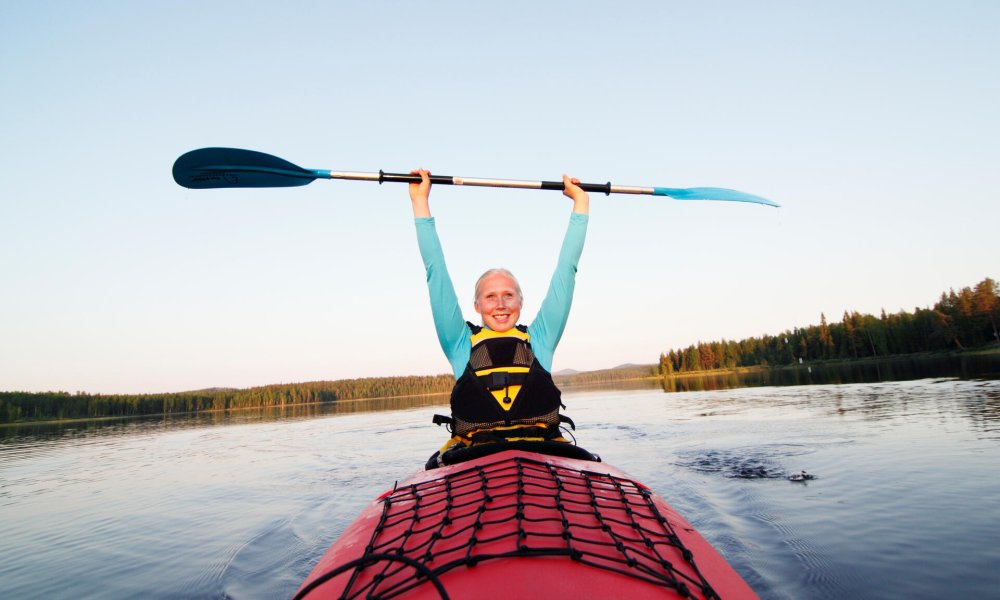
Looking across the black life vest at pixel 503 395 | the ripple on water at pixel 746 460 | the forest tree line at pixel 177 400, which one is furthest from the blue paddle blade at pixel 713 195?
the forest tree line at pixel 177 400

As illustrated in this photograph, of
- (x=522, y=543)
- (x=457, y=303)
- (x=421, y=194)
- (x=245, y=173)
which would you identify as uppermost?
(x=245, y=173)

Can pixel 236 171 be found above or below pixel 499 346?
above

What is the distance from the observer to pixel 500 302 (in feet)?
12.3

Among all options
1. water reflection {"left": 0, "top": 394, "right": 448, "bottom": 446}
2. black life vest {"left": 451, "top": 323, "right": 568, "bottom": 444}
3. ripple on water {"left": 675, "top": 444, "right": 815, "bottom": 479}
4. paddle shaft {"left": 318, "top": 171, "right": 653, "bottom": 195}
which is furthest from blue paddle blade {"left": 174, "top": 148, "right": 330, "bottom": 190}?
water reflection {"left": 0, "top": 394, "right": 448, "bottom": 446}

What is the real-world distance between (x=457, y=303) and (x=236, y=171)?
11.0ft

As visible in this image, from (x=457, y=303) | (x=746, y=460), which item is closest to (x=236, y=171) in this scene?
(x=457, y=303)

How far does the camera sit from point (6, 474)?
1406 centimetres

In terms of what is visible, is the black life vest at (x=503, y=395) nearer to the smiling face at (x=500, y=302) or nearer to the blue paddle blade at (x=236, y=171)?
the smiling face at (x=500, y=302)

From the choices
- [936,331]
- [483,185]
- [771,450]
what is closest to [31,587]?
[483,185]

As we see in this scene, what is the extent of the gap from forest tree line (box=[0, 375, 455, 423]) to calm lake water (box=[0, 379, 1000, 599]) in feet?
213

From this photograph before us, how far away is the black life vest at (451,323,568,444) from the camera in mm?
3406

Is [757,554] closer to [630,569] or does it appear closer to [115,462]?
[630,569]

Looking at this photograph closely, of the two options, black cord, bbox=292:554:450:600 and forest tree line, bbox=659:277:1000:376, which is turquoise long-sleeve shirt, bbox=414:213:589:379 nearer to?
black cord, bbox=292:554:450:600

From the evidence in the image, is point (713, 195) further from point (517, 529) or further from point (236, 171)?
point (236, 171)
